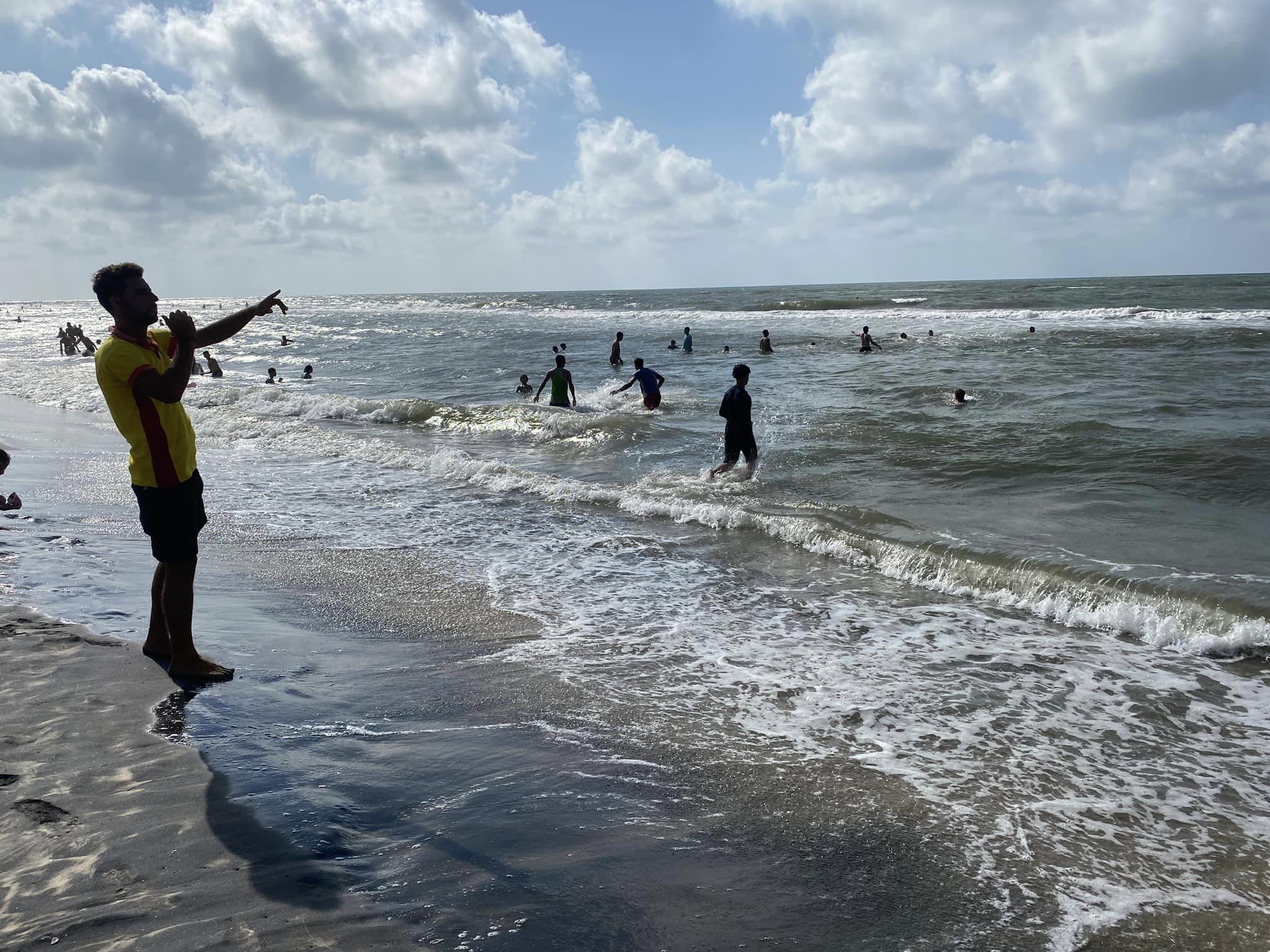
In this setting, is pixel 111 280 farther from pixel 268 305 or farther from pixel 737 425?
pixel 737 425

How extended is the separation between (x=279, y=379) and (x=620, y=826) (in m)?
28.9

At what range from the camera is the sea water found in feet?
9.94

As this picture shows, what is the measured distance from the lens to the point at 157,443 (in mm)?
3926

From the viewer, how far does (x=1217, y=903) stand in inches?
124

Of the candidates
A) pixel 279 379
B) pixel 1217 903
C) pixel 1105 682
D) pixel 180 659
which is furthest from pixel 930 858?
pixel 279 379

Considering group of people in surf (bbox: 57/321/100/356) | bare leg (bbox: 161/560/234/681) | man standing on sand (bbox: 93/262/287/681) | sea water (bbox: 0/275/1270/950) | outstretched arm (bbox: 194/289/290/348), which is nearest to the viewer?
sea water (bbox: 0/275/1270/950)

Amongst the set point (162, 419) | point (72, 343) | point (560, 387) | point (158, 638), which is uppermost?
point (72, 343)

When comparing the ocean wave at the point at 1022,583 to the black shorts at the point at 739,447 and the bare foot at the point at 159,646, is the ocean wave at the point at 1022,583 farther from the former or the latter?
the bare foot at the point at 159,646

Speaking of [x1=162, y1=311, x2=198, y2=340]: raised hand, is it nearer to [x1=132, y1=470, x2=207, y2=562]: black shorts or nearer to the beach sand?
[x1=132, y1=470, x2=207, y2=562]: black shorts

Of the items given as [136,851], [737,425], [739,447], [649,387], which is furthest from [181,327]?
[649,387]

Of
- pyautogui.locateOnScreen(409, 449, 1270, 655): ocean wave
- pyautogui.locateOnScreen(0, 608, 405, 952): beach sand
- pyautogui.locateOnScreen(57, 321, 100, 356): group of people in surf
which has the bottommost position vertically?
pyautogui.locateOnScreen(409, 449, 1270, 655): ocean wave

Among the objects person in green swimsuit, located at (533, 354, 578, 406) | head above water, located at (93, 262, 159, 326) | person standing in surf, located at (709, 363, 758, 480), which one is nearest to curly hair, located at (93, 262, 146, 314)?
head above water, located at (93, 262, 159, 326)

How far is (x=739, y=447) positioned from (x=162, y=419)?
9.18 metres

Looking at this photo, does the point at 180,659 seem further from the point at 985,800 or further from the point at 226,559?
the point at 985,800
